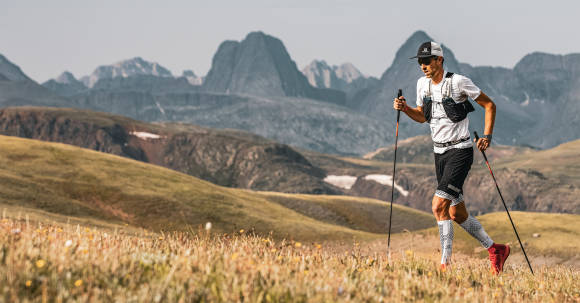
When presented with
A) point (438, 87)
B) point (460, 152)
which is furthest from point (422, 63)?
point (460, 152)

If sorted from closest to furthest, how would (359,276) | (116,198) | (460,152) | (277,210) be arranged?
(359,276), (460,152), (116,198), (277,210)

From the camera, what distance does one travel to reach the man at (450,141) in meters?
11.0

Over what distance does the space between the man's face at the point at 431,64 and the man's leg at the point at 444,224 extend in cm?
253

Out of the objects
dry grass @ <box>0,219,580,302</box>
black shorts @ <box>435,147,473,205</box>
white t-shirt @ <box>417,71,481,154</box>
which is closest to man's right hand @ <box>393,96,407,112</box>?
white t-shirt @ <box>417,71,481,154</box>

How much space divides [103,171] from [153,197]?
8737 mm

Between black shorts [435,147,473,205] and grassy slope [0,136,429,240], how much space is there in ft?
94.5

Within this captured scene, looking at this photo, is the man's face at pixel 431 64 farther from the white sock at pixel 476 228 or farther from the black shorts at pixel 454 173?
the white sock at pixel 476 228

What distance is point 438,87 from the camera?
11555 millimetres

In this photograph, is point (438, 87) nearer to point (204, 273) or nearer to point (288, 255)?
point (288, 255)

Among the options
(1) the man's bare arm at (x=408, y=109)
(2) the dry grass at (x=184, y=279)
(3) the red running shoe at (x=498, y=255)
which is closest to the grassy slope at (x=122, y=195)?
(1) the man's bare arm at (x=408, y=109)

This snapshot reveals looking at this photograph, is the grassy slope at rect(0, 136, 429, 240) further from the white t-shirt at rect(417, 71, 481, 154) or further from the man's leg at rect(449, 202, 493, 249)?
the white t-shirt at rect(417, 71, 481, 154)

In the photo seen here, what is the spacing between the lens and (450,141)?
1124 centimetres

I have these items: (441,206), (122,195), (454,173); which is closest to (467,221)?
(441,206)

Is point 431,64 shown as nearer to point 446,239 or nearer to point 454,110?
point 454,110
